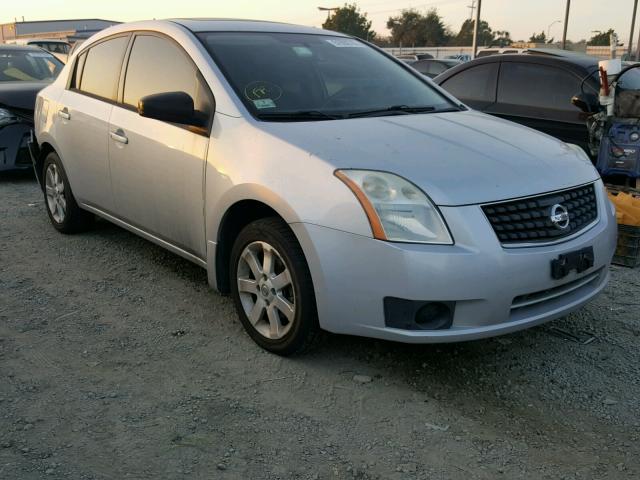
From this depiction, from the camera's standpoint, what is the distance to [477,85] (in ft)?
23.4

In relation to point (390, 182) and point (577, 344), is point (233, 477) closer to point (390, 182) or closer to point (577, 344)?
point (390, 182)

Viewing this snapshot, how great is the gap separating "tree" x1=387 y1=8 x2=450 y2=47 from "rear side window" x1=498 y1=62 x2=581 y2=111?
7691cm

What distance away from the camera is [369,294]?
293 centimetres

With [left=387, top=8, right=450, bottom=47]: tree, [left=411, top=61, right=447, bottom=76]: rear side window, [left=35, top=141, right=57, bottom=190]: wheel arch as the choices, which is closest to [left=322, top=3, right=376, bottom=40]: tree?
[left=387, top=8, right=450, bottom=47]: tree

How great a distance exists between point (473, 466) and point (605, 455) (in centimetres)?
55

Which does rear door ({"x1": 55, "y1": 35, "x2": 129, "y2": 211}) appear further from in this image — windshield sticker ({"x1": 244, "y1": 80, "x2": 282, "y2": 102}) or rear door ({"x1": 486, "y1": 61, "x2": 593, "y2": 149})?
rear door ({"x1": 486, "y1": 61, "x2": 593, "y2": 149})

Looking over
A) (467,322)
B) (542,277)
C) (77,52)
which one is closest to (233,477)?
(467,322)

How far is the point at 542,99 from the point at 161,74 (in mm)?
4024

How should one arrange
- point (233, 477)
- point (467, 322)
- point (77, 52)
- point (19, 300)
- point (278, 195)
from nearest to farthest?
point (233, 477) < point (467, 322) < point (278, 195) < point (19, 300) < point (77, 52)

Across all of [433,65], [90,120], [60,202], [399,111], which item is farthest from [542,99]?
[433,65]

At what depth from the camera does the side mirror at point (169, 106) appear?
355cm

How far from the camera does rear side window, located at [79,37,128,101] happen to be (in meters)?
4.58

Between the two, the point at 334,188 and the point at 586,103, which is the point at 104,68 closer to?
the point at 334,188

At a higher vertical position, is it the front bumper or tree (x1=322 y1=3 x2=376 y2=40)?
tree (x1=322 y1=3 x2=376 y2=40)
